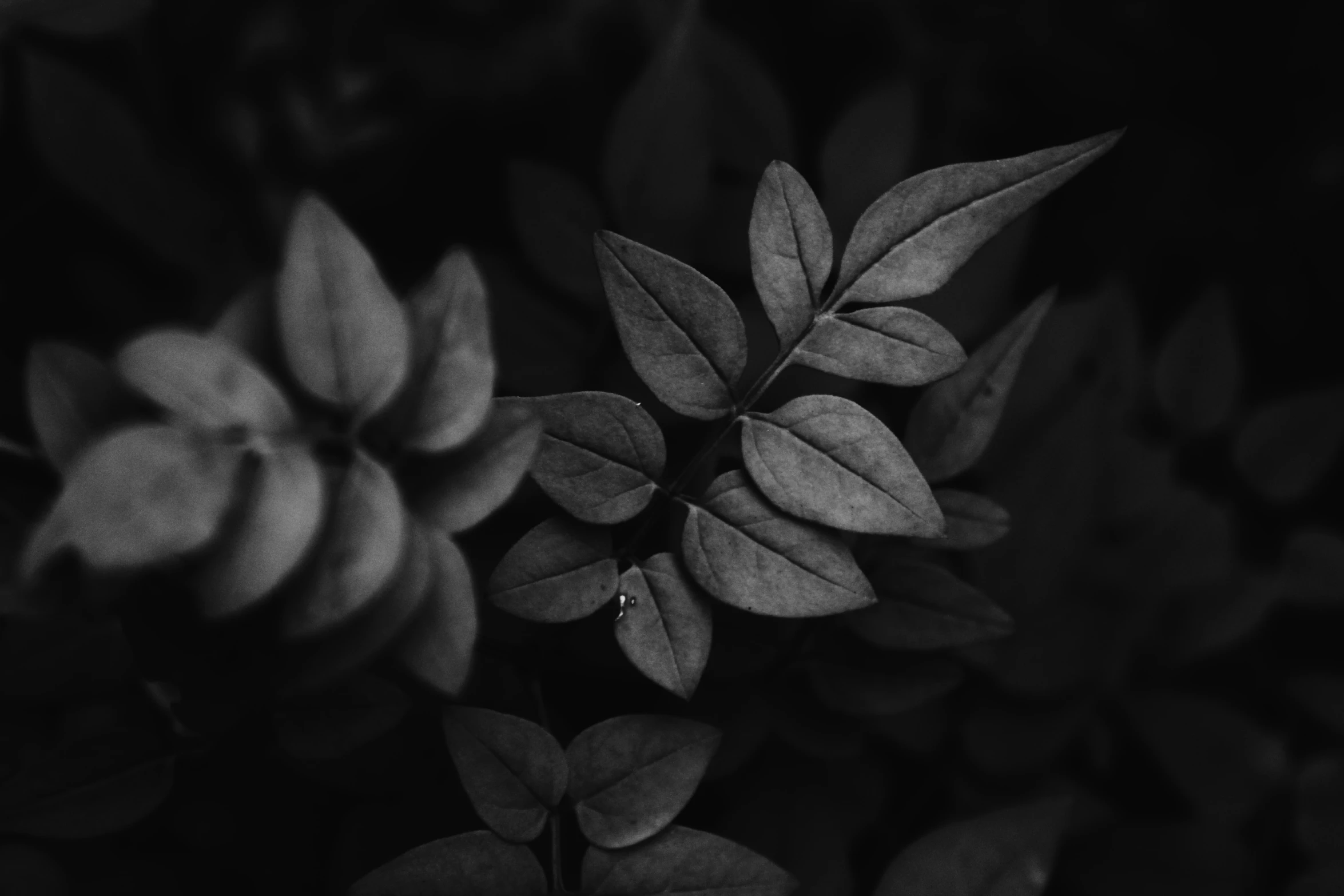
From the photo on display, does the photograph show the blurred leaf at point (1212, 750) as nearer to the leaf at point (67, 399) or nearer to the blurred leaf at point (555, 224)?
the blurred leaf at point (555, 224)

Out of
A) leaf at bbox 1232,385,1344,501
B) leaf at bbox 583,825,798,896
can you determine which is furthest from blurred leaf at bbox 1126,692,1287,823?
leaf at bbox 583,825,798,896

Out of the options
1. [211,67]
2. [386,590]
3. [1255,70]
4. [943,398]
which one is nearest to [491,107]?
[211,67]

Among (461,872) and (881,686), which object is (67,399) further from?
(881,686)

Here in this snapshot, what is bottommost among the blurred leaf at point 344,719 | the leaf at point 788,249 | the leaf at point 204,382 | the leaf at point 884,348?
the blurred leaf at point 344,719

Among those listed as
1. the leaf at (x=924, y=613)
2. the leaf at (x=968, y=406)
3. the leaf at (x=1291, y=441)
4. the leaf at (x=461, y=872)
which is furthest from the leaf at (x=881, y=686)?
the leaf at (x=1291, y=441)

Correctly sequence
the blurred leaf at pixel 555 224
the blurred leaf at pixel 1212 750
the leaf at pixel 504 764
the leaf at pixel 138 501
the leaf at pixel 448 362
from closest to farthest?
1. the leaf at pixel 138 501
2. the leaf at pixel 448 362
3. the leaf at pixel 504 764
4. the blurred leaf at pixel 555 224
5. the blurred leaf at pixel 1212 750

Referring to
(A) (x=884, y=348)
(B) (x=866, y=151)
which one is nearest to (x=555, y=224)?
(B) (x=866, y=151)

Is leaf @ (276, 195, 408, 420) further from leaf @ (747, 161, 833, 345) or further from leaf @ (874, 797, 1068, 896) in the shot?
leaf @ (874, 797, 1068, 896)
